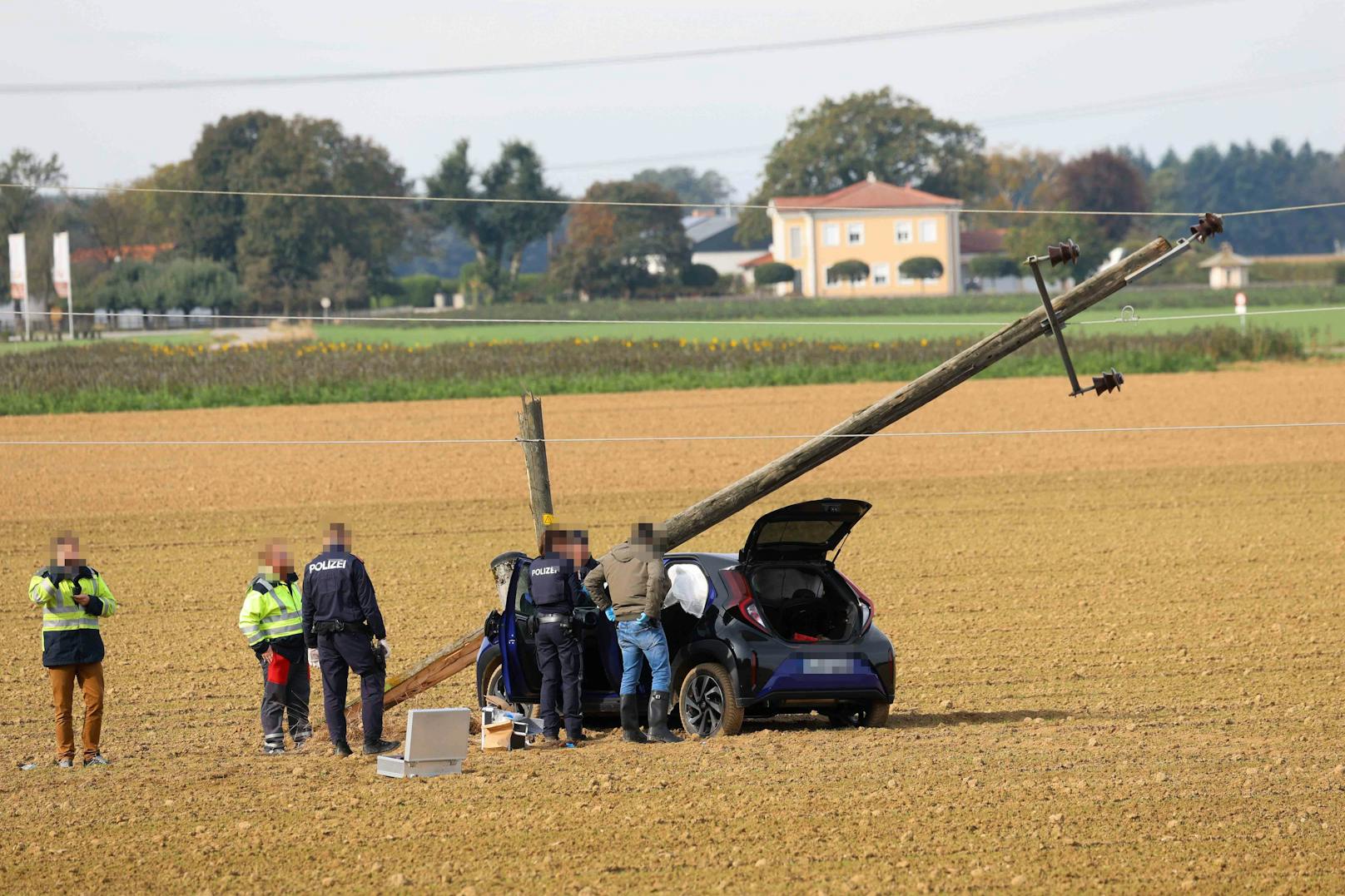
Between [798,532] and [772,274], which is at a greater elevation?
[772,274]

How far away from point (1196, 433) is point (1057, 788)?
30221 millimetres

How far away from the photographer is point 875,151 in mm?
141000

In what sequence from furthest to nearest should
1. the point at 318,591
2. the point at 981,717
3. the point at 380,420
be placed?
1. the point at 380,420
2. the point at 981,717
3. the point at 318,591

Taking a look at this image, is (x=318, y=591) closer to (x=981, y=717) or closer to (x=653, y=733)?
(x=653, y=733)

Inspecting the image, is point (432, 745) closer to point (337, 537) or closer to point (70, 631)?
point (337, 537)

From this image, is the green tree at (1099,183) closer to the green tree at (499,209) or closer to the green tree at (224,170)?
the green tree at (499,209)

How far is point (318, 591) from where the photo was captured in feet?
40.7

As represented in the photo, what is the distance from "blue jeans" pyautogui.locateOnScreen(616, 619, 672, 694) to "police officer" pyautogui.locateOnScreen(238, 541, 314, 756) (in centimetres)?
242

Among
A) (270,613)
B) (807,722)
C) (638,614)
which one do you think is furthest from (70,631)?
(807,722)

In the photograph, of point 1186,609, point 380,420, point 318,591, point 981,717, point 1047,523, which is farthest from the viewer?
point 380,420

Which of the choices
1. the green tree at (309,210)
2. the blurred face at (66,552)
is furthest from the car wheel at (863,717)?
the green tree at (309,210)

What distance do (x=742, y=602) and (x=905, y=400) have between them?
198cm

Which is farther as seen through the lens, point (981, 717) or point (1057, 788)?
point (981, 717)

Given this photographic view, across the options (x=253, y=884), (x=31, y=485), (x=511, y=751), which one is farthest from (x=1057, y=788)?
(x=31, y=485)
